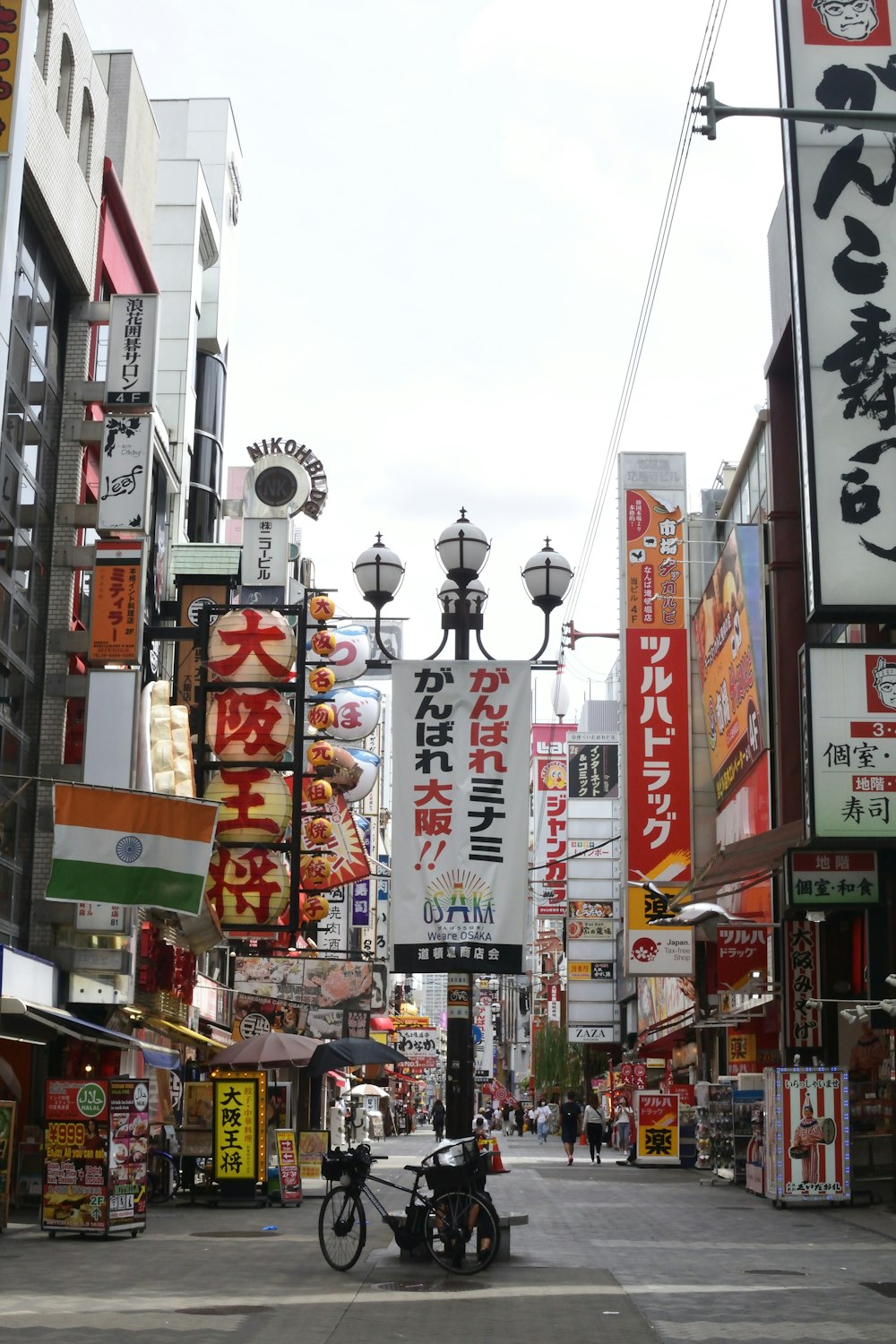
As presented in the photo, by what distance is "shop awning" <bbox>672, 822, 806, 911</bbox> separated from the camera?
2205 centimetres

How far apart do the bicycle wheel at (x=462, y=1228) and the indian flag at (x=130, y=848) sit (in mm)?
5022

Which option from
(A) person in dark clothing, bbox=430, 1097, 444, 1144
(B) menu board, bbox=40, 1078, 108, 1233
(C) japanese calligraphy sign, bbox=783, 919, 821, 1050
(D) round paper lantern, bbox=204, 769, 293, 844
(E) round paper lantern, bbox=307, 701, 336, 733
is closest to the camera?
(B) menu board, bbox=40, 1078, 108, 1233

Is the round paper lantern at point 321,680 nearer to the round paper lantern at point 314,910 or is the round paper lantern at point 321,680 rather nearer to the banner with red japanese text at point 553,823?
the round paper lantern at point 314,910

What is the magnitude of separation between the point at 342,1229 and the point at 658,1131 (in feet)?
74.3

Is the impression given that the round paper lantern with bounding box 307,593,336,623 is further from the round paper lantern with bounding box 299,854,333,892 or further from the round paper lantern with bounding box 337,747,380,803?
the round paper lantern with bounding box 337,747,380,803

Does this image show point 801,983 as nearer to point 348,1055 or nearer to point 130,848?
point 348,1055

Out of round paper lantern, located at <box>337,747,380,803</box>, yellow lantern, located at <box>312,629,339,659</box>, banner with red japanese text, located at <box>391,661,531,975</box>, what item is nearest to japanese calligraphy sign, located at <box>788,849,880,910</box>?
banner with red japanese text, located at <box>391,661,531,975</box>

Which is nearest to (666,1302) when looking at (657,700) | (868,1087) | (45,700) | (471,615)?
(471,615)

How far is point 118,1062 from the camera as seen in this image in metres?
26.2

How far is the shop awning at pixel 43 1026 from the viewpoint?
18.4m

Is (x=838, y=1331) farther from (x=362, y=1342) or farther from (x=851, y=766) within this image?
(x=851, y=766)

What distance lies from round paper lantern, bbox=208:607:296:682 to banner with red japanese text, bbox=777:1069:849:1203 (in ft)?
41.5

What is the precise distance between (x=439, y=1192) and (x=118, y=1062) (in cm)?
1306

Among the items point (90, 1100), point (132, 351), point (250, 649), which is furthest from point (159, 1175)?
point (132, 351)
